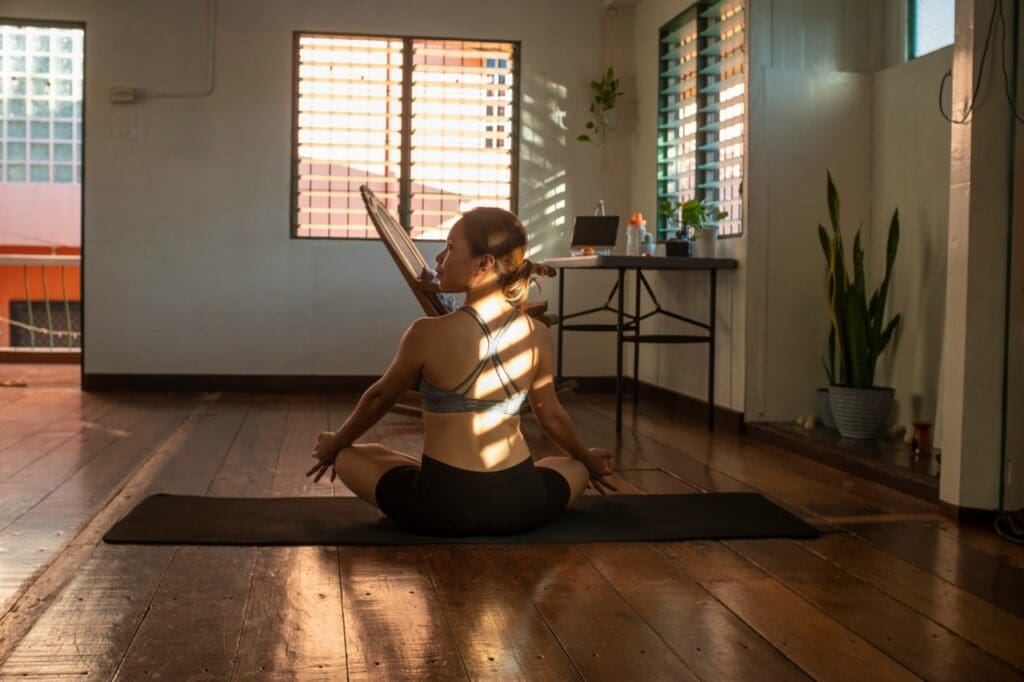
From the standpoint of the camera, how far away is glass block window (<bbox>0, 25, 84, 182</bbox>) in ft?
41.3

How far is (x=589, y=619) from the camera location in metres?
2.41

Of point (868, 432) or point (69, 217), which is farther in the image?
point (69, 217)

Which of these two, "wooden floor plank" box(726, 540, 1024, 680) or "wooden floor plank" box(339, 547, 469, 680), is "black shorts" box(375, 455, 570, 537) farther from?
"wooden floor plank" box(726, 540, 1024, 680)

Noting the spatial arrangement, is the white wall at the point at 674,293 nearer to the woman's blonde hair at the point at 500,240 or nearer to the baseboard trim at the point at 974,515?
the baseboard trim at the point at 974,515

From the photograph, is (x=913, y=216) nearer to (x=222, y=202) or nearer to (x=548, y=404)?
(x=548, y=404)

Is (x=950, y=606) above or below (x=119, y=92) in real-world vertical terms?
below

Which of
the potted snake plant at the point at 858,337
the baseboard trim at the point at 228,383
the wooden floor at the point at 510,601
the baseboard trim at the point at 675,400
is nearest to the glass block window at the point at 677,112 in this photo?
the baseboard trim at the point at 675,400

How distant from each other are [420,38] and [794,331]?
3167mm

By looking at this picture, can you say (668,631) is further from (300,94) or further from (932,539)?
(300,94)

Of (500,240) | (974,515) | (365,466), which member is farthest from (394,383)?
(974,515)

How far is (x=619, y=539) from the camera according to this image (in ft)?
10.3

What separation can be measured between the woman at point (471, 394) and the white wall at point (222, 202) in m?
4.26

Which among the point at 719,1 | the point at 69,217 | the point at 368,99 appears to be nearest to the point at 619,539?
the point at 719,1

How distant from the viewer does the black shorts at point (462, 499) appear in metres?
3.00
